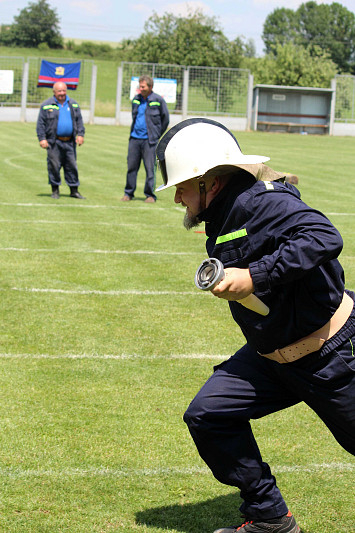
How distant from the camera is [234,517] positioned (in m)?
4.04

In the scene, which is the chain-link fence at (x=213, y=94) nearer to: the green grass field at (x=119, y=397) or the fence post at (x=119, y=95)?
the fence post at (x=119, y=95)

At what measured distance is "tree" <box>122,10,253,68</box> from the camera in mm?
53281

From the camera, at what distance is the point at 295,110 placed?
4566cm

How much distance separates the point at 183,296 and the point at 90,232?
3.90 meters

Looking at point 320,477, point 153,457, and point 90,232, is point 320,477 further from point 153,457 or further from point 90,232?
point 90,232

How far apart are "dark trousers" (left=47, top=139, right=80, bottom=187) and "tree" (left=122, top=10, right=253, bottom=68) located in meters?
39.6

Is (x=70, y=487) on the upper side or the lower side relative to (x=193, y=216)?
lower

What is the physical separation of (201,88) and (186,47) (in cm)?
1039

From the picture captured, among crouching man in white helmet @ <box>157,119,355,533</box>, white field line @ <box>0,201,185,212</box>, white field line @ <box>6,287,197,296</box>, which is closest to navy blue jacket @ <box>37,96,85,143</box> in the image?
white field line @ <box>0,201,185,212</box>

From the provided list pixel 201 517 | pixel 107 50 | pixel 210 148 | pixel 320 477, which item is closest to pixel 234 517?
pixel 201 517

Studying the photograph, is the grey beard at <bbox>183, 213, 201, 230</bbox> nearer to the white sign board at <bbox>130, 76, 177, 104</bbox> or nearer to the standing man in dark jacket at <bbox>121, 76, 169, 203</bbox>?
the standing man in dark jacket at <bbox>121, 76, 169, 203</bbox>

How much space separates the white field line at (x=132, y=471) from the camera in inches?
171

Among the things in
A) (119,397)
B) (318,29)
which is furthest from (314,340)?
(318,29)

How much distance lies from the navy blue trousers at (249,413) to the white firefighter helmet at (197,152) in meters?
0.87
